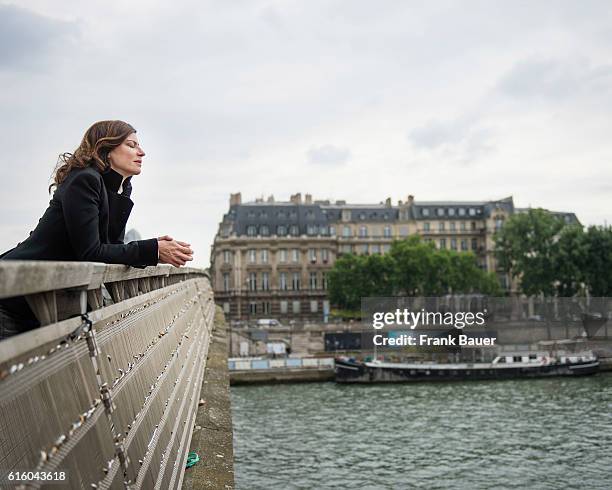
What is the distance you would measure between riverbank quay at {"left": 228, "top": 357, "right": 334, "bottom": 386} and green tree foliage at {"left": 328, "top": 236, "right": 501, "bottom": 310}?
23.6 meters

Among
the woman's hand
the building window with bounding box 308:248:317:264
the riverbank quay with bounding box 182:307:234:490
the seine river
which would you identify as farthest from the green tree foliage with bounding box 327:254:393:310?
the woman's hand

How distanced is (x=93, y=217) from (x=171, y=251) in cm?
83

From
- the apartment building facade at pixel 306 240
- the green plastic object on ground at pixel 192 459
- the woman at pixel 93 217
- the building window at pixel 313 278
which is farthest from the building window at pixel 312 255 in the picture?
the woman at pixel 93 217

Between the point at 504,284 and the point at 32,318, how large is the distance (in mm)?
88147

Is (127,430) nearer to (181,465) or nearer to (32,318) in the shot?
(32,318)

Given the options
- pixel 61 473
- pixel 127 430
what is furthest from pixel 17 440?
pixel 127 430

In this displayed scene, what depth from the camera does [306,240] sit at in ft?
271

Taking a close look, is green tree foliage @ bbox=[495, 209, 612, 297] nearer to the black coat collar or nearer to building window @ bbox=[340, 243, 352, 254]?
building window @ bbox=[340, 243, 352, 254]

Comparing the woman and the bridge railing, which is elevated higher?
the woman

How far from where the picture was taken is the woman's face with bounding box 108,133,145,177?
3.97 metres

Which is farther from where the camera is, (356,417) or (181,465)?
(356,417)

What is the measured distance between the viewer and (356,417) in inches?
1283

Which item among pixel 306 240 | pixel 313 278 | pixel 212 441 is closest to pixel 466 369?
pixel 313 278

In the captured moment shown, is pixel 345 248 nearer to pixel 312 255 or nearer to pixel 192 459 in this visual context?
pixel 312 255
